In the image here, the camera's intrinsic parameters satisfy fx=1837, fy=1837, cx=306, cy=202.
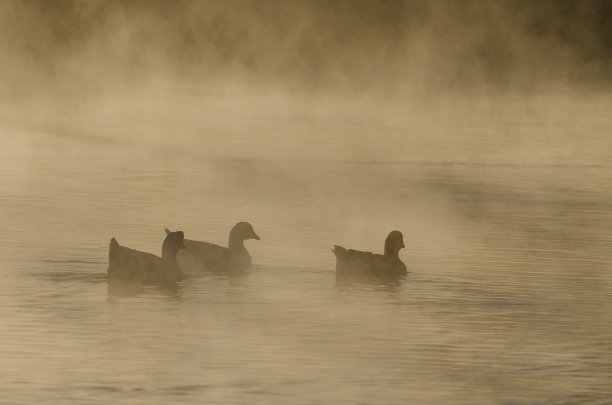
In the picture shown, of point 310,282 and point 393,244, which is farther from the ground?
point 393,244

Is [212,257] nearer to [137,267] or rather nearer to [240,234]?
[240,234]

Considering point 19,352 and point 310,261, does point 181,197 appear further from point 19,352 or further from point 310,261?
point 19,352

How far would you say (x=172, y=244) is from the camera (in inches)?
784

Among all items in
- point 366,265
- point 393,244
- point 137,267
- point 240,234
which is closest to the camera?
point 137,267

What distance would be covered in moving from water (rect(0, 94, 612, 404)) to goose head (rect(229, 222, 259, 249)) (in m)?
0.41

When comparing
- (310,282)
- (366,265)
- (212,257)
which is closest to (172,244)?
(212,257)

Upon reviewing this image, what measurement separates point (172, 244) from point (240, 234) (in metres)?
1.46

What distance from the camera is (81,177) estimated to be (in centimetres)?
2973

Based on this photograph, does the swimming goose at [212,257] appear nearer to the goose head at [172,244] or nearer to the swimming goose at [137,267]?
the goose head at [172,244]

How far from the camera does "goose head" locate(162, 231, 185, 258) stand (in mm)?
19859

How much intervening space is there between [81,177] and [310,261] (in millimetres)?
9612

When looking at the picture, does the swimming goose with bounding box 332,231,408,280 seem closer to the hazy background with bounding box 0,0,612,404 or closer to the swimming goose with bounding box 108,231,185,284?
the hazy background with bounding box 0,0,612,404

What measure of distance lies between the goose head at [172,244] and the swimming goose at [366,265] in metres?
1.69

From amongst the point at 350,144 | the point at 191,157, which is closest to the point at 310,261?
the point at 191,157
